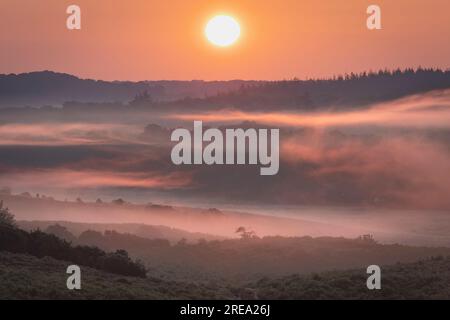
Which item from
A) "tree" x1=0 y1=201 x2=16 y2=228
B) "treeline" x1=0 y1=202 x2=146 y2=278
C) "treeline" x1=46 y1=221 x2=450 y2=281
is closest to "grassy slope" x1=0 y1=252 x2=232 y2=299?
"treeline" x1=0 y1=202 x2=146 y2=278

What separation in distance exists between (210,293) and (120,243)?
4176 cm

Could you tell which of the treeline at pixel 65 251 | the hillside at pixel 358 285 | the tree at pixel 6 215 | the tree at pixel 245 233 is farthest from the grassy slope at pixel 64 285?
the tree at pixel 245 233

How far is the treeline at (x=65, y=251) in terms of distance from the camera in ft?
215

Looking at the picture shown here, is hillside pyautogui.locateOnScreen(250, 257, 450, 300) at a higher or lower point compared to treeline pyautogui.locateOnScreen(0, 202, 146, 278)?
lower

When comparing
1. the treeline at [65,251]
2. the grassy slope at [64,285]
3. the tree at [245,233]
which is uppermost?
the tree at [245,233]

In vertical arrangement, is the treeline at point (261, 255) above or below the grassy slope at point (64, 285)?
above

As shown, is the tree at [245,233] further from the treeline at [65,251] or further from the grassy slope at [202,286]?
the treeline at [65,251]

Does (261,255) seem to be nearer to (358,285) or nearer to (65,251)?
(65,251)

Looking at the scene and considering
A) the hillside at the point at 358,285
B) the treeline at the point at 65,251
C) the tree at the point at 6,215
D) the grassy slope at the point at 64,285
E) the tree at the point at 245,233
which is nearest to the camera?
the grassy slope at the point at 64,285

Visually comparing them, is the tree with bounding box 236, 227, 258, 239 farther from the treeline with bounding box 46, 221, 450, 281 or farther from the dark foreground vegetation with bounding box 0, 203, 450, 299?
the dark foreground vegetation with bounding box 0, 203, 450, 299

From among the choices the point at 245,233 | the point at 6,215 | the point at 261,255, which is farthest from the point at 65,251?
the point at 245,233

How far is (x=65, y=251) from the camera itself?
67938 millimetres

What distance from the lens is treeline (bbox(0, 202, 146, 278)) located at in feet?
215
